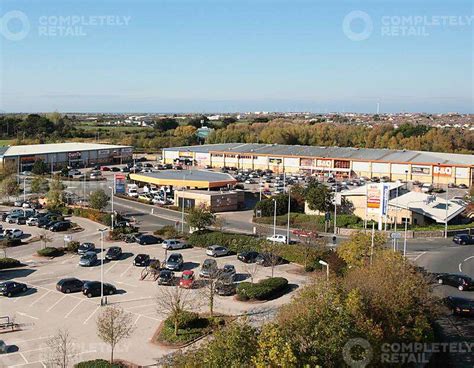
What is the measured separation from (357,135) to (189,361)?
72932 mm

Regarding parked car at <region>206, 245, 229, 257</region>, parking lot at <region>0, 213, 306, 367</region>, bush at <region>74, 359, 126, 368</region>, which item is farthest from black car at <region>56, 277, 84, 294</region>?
parked car at <region>206, 245, 229, 257</region>

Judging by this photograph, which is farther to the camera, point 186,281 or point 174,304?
point 186,281

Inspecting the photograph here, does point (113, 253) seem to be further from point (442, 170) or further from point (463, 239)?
point (442, 170)

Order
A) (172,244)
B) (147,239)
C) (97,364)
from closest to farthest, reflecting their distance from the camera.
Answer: (97,364)
(172,244)
(147,239)

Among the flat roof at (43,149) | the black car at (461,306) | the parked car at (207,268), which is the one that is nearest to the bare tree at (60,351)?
the parked car at (207,268)

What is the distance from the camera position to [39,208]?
124ft

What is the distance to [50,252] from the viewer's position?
83.7 ft

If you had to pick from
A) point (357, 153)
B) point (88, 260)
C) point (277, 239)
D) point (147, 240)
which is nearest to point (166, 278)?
point (88, 260)

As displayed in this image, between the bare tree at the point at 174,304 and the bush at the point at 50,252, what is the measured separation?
7.55 metres

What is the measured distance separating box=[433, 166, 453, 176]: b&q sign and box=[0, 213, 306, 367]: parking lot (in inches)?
1235

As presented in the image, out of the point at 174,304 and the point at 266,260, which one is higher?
the point at 174,304

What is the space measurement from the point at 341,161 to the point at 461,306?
128 ft

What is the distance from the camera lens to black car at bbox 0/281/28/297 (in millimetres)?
19922

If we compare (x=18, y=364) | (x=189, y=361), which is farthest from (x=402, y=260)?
(x=18, y=364)
